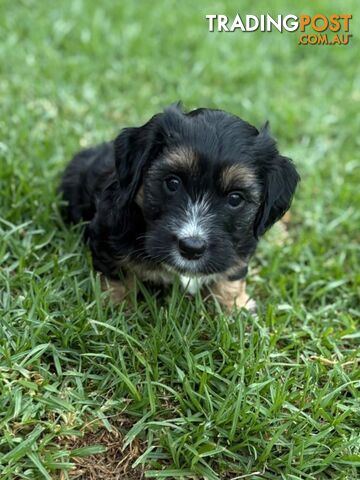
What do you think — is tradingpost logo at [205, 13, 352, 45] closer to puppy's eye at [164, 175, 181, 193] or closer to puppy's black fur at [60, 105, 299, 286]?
puppy's black fur at [60, 105, 299, 286]

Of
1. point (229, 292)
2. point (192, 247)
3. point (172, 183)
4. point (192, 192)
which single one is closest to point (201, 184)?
point (192, 192)

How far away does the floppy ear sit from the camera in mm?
3514

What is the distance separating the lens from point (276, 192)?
3535mm

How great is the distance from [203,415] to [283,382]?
1.59 ft

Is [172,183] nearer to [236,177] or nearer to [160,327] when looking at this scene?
[236,177]

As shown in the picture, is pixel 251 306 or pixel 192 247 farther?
pixel 251 306

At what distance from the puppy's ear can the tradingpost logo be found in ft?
13.2

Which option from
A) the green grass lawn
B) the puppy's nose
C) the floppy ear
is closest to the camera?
the green grass lawn

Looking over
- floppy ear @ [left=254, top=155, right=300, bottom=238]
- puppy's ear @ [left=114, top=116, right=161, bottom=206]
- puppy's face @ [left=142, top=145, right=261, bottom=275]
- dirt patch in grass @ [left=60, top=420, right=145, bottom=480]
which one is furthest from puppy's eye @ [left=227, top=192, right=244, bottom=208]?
dirt patch in grass @ [left=60, top=420, right=145, bottom=480]

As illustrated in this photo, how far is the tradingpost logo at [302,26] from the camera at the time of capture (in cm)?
741

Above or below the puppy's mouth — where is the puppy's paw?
below

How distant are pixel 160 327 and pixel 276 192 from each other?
0.93 m

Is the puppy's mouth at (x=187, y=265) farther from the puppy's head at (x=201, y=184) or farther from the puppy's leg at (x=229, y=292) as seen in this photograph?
the puppy's leg at (x=229, y=292)

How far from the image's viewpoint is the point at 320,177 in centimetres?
566
